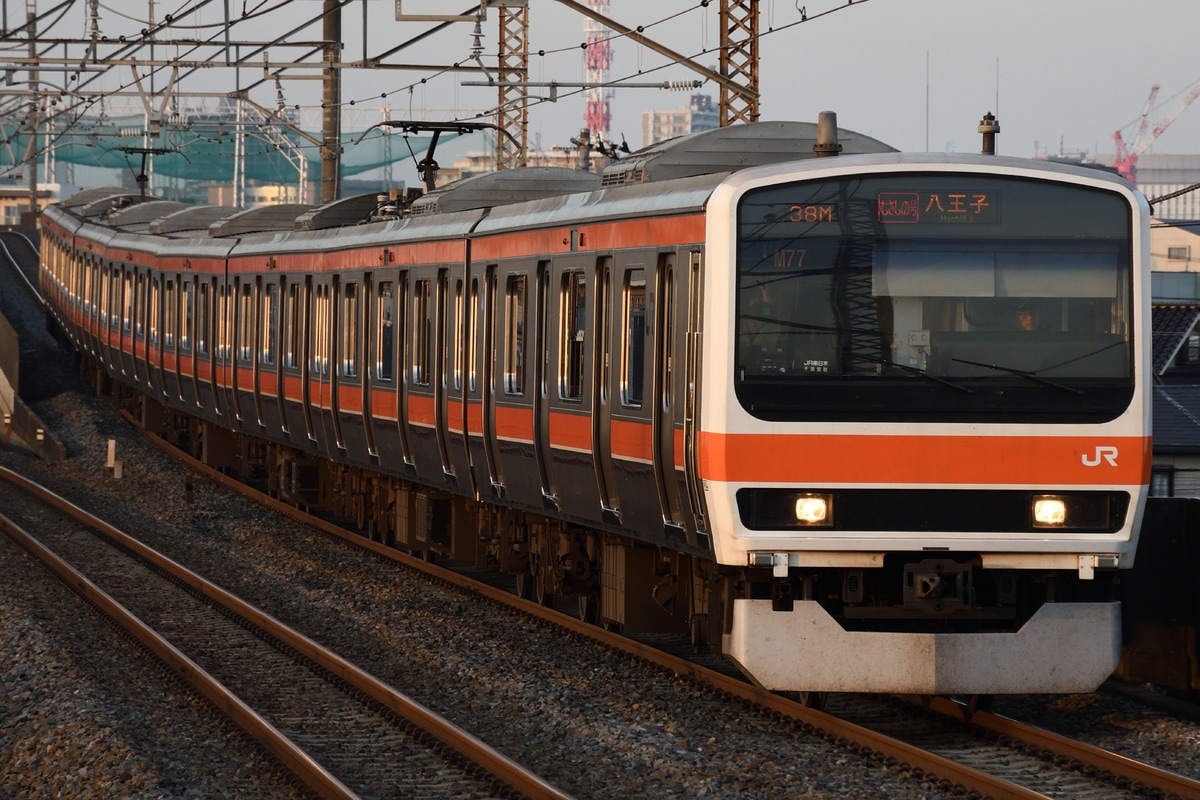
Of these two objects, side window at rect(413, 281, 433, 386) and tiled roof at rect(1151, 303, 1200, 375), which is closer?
side window at rect(413, 281, 433, 386)

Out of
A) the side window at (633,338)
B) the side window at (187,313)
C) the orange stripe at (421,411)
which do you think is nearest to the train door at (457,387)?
the orange stripe at (421,411)

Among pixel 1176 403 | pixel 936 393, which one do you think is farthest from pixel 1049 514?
pixel 1176 403

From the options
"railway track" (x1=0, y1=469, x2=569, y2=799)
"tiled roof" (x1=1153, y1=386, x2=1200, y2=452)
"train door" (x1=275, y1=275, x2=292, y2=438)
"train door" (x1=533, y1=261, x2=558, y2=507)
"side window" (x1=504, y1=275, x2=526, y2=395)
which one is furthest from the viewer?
"tiled roof" (x1=1153, y1=386, x2=1200, y2=452)

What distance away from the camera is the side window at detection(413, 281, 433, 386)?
578 inches

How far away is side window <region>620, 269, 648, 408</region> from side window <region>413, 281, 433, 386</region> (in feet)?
13.5

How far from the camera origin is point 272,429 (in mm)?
20281

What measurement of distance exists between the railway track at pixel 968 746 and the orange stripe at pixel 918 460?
4.02 feet

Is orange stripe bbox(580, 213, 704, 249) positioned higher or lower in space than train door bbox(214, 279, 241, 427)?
higher

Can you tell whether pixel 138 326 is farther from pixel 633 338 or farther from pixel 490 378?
pixel 633 338

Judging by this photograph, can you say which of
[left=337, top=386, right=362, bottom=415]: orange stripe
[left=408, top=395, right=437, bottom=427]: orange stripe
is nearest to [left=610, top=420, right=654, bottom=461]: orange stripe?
[left=408, top=395, right=437, bottom=427]: orange stripe

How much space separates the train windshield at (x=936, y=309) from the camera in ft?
29.7

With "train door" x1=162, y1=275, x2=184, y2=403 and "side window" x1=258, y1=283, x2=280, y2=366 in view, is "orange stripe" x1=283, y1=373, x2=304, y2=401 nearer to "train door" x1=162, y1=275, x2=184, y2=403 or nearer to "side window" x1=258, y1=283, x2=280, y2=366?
"side window" x1=258, y1=283, x2=280, y2=366

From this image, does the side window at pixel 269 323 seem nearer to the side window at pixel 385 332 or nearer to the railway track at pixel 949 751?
the side window at pixel 385 332

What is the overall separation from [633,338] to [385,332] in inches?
225
